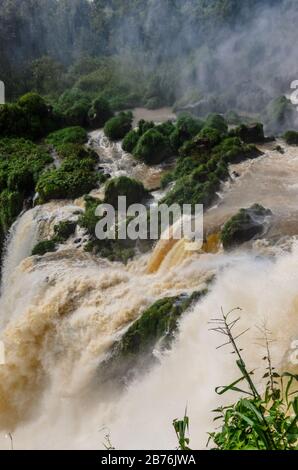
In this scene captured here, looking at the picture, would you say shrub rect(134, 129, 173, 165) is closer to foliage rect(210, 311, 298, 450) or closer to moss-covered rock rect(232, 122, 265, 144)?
moss-covered rock rect(232, 122, 265, 144)

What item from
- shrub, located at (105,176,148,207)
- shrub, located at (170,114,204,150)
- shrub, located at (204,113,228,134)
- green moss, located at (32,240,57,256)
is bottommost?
green moss, located at (32,240,57,256)

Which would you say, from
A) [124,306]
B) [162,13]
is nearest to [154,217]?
[124,306]

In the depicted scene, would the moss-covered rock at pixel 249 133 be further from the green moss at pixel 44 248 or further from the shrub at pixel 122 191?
the green moss at pixel 44 248

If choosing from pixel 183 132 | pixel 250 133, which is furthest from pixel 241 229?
pixel 183 132

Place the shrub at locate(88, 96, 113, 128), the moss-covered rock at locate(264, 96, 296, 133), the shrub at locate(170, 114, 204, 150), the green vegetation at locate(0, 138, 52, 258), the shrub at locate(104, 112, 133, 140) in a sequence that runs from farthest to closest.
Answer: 1. the shrub at locate(88, 96, 113, 128)
2. the moss-covered rock at locate(264, 96, 296, 133)
3. the shrub at locate(104, 112, 133, 140)
4. the shrub at locate(170, 114, 204, 150)
5. the green vegetation at locate(0, 138, 52, 258)

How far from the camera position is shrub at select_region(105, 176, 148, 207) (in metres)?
14.5

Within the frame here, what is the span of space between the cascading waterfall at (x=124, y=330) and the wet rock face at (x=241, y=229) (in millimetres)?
282

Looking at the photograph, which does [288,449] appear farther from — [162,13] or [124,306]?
[162,13]

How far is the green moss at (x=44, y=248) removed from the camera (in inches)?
517

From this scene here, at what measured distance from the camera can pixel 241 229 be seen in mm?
10469

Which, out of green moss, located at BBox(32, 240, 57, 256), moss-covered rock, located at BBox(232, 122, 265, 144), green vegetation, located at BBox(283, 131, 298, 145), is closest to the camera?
green moss, located at BBox(32, 240, 57, 256)

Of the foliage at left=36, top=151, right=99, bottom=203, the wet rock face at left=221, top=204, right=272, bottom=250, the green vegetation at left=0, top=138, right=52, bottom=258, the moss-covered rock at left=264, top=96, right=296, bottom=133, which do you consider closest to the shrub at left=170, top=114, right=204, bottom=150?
the foliage at left=36, top=151, right=99, bottom=203

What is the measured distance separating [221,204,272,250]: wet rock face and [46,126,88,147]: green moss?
38.6ft

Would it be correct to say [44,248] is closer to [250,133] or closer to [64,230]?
[64,230]
